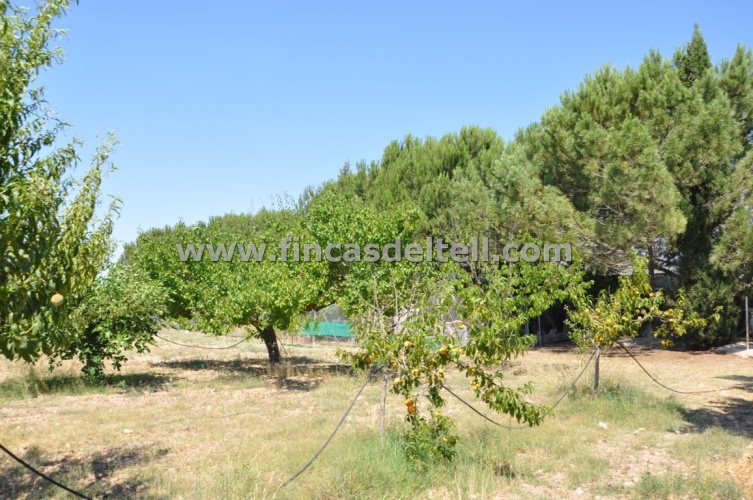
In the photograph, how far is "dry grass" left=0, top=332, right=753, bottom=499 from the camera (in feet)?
18.6

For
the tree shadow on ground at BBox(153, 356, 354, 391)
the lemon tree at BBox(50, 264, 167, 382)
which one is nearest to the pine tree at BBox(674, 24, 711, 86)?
the tree shadow on ground at BBox(153, 356, 354, 391)

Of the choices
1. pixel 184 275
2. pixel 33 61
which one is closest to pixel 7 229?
pixel 33 61

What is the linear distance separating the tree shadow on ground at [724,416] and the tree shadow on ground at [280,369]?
7589 mm

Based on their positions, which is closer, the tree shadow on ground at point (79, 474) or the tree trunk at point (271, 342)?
the tree shadow on ground at point (79, 474)

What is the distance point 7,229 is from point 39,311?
2.33ft

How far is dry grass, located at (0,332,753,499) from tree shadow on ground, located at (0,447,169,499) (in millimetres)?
26

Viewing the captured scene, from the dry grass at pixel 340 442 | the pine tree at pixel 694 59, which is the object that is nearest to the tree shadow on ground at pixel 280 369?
the dry grass at pixel 340 442

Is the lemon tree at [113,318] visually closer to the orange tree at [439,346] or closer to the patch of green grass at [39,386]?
the patch of green grass at [39,386]

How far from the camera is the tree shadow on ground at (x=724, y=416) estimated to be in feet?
26.9

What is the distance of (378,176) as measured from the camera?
24.1m

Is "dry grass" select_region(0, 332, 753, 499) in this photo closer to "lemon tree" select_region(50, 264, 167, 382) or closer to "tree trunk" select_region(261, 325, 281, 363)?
"lemon tree" select_region(50, 264, 167, 382)

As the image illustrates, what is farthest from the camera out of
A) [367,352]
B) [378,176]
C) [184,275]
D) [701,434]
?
[378,176]

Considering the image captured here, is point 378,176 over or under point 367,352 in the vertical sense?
over

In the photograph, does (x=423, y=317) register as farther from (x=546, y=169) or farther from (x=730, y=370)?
(x=546, y=169)
